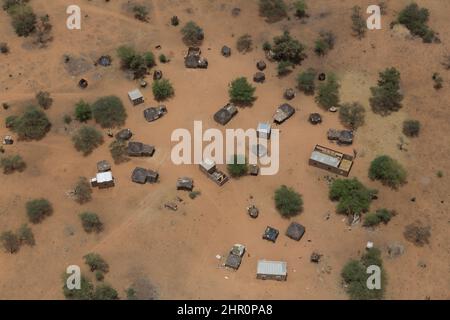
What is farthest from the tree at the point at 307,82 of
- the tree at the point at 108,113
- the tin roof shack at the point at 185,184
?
the tree at the point at 108,113

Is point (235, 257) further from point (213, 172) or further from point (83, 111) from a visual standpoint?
point (83, 111)

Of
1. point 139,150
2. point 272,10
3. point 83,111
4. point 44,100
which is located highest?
point 272,10

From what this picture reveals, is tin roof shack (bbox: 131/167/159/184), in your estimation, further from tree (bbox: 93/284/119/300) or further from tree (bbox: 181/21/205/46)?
tree (bbox: 181/21/205/46)

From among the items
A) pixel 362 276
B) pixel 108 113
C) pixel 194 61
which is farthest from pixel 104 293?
pixel 194 61

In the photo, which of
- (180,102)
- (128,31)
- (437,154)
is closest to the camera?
(437,154)

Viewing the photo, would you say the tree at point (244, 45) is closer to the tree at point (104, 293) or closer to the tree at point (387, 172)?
the tree at point (387, 172)

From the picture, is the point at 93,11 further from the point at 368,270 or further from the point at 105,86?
the point at 368,270

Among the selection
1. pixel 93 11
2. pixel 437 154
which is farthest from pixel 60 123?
pixel 437 154
